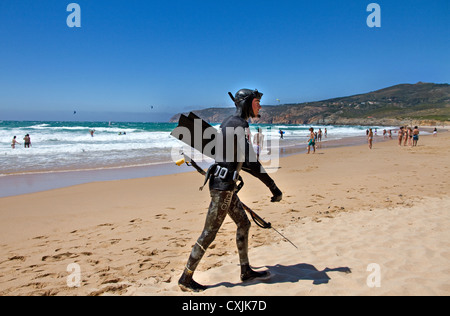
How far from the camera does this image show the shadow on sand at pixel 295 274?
3777 mm

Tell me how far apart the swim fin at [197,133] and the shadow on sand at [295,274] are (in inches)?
66.4

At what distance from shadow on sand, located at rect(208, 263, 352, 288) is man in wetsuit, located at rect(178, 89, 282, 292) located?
1.81 feet

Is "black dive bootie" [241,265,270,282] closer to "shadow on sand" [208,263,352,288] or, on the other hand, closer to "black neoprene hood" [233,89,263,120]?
"shadow on sand" [208,263,352,288]

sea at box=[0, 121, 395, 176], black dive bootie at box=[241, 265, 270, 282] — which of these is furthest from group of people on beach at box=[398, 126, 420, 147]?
black dive bootie at box=[241, 265, 270, 282]

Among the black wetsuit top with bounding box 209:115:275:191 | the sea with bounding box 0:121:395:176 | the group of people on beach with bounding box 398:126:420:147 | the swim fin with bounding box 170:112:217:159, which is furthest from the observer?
the group of people on beach with bounding box 398:126:420:147

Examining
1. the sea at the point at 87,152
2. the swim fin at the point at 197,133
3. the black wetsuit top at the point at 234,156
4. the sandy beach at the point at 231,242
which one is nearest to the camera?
the black wetsuit top at the point at 234,156

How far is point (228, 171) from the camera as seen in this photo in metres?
3.42

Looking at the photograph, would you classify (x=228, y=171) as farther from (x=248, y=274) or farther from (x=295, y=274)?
(x=295, y=274)

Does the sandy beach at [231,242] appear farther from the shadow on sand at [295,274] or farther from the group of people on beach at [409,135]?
the group of people on beach at [409,135]

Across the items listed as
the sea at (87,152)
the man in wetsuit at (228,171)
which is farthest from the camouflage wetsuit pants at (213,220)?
the sea at (87,152)

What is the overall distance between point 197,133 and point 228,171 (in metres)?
0.59

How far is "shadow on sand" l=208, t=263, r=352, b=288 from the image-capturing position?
3.78 metres

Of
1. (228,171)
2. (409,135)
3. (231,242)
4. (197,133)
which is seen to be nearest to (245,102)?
(197,133)
